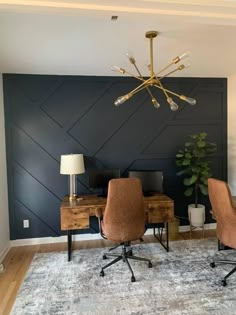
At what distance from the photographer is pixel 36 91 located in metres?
3.67

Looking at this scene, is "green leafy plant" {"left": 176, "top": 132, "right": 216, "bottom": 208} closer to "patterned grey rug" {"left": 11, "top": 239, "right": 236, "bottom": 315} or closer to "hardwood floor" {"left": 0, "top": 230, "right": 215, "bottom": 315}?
"hardwood floor" {"left": 0, "top": 230, "right": 215, "bottom": 315}

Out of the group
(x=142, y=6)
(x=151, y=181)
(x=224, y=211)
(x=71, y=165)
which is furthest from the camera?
(x=151, y=181)

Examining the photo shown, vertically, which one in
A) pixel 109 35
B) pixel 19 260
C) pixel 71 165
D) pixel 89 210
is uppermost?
pixel 109 35

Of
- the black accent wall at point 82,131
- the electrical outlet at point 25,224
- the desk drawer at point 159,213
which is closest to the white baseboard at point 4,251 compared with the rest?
the black accent wall at point 82,131

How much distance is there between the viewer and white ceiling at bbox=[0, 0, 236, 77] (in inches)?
38.7

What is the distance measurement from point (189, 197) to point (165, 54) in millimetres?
2323

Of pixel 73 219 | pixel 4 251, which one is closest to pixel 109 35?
pixel 73 219

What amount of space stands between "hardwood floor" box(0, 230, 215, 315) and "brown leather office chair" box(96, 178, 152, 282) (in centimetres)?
93

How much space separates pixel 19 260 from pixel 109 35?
2.93 m

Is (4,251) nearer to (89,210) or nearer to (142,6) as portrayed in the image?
(89,210)

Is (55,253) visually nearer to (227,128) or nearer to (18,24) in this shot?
(18,24)

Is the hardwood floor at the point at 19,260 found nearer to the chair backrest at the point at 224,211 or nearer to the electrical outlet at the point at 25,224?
the electrical outlet at the point at 25,224

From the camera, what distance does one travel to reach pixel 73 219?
315cm

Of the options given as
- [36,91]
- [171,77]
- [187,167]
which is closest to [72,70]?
[36,91]
